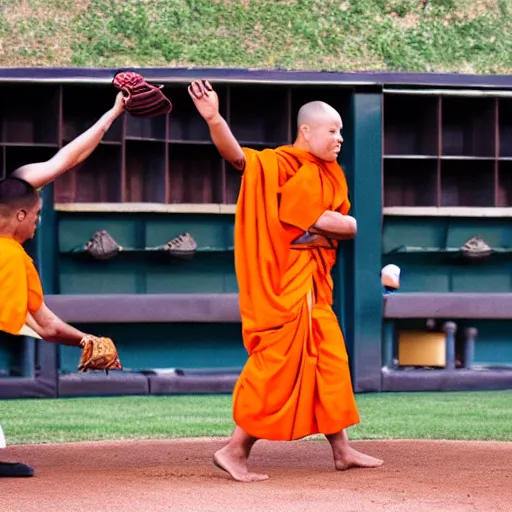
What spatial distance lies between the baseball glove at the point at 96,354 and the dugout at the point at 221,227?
7.18 metres

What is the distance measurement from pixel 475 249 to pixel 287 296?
8021 mm

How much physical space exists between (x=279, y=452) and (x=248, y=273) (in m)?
1.89

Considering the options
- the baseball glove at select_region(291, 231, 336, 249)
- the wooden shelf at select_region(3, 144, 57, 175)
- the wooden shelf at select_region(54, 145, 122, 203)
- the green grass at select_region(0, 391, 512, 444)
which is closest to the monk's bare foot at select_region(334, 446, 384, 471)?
the baseball glove at select_region(291, 231, 336, 249)

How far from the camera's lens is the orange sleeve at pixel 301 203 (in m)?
7.19

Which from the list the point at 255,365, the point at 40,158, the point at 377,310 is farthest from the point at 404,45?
the point at 255,365

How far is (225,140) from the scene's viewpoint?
7.04 metres

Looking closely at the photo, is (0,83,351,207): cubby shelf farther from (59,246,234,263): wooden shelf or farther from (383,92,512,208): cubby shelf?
(383,92,512,208): cubby shelf

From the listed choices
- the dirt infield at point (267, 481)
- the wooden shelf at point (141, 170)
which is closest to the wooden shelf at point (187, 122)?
the wooden shelf at point (141, 170)

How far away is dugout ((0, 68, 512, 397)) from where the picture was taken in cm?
1397

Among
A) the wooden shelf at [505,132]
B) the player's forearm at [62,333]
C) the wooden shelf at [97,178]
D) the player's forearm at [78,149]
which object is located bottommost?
the player's forearm at [62,333]

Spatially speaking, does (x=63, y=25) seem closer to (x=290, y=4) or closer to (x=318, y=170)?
(x=290, y=4)

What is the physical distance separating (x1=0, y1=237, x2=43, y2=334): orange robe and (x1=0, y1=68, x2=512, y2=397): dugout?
22.8 ft

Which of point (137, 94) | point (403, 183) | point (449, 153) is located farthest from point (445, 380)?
point (137, 94)

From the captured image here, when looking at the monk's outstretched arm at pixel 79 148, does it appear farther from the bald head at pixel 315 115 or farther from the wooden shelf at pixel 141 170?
the wooden shelf at pixel 141 170
